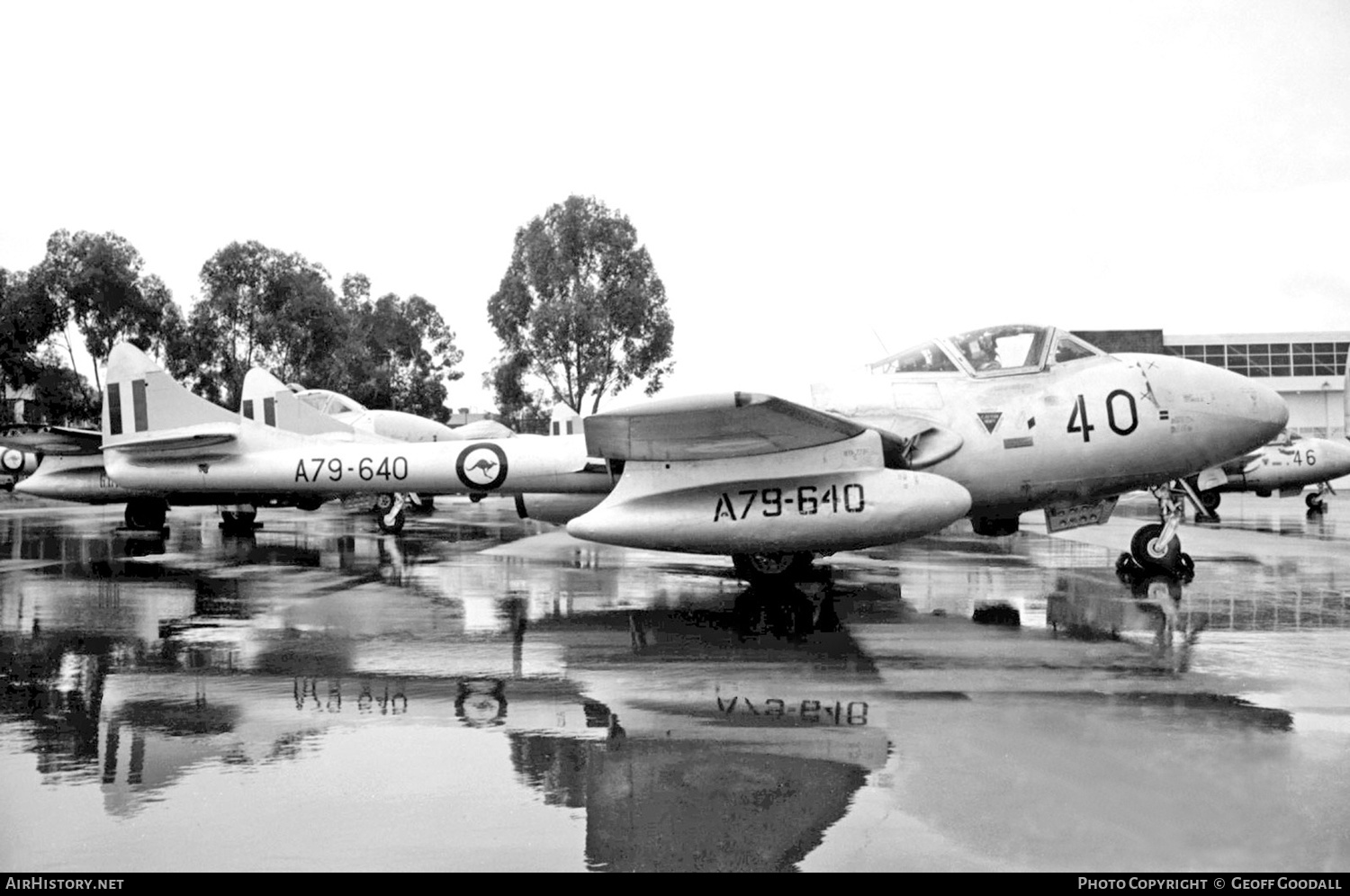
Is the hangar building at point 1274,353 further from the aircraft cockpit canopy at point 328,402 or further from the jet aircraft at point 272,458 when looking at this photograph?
the jet aircraft at point 272,458

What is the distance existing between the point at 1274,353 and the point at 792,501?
63115 millimetres

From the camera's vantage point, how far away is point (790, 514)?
8.70 metres

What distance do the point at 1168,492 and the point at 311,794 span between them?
9.76m

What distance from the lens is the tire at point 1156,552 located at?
10.6 metres

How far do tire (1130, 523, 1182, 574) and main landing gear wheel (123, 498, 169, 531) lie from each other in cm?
1728

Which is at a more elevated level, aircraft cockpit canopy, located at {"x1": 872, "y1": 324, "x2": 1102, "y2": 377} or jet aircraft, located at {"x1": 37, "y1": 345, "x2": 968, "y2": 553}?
aircraft cockpit canopy, located at {"x1": 872, "y1": 324, "x2": 1102, "y2": 377}


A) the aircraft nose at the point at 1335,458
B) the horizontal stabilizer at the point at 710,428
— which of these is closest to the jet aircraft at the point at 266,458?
the horizontal stabilizer at the point at 710,428

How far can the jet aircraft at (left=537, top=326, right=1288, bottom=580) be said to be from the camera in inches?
338

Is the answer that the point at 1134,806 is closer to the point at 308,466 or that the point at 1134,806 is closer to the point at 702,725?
the point at 702,725

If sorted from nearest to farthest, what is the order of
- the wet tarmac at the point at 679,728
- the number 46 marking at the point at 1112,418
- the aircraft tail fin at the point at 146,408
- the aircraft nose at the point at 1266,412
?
the wet tarmac at the point at 679,728 → the number 46 marking at the point at 1112,418 → the aircraft nose at the point at 1266,412 → the aircraft tail fin at the point at 146,408

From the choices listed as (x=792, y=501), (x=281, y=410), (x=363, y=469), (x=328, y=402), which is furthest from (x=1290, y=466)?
(x=328, y=402)

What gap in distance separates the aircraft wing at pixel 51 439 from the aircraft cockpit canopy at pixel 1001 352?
618 inches

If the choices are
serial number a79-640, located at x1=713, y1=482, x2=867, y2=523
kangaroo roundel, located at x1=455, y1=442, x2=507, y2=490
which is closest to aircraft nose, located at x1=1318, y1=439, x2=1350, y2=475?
serial number a79-640, located at x1=713, y1=482, x2=867, y2=523

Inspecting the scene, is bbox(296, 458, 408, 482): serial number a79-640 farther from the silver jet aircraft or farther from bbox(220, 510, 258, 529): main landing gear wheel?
the silver jet aircraft
